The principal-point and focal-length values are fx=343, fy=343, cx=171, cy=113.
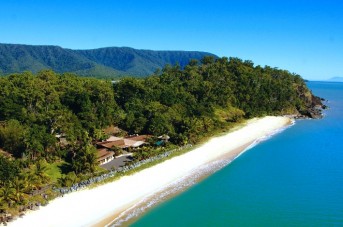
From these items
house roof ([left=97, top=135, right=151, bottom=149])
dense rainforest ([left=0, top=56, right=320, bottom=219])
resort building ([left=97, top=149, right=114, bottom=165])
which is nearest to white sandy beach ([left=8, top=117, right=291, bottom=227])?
dense rainforest ([left=0, top=56, right=320, bottom=219])

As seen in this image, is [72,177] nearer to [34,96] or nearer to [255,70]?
[34,96]

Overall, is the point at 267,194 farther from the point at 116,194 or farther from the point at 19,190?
the point at 19,190

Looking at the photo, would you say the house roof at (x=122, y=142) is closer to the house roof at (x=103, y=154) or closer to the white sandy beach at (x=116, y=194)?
the house roof at (x=103, y=154)

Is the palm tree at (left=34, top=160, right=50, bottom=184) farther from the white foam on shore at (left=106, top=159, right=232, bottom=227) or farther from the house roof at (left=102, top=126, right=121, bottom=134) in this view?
the house roof at (left=102, top=126, right=121, bottom=134)

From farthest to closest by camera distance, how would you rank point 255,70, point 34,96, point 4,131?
point 255,70 → point 34,96 → point 4,131

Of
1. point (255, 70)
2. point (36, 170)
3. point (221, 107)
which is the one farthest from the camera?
point (255, 70)

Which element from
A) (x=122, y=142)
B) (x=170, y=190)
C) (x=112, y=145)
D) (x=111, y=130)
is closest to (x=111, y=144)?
(x=112, y=145)

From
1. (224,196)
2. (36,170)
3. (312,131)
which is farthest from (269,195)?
(312,131)
